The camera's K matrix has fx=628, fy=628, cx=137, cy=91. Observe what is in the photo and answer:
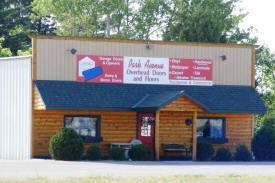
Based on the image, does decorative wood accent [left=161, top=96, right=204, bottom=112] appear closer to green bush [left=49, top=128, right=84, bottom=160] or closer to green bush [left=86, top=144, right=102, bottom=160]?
green bush [left=86, top=144, right=102, bottom=160]

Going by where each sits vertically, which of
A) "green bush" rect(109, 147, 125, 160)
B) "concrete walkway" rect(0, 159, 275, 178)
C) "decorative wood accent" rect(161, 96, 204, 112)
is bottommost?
"concrete walkway" rect(0, 159, 275, 178)

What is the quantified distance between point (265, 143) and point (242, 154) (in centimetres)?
134

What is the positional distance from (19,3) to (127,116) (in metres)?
29.7

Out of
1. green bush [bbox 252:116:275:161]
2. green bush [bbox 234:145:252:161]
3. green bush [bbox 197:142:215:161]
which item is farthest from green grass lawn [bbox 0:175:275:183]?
green bush [bbox 252:116:275:161]

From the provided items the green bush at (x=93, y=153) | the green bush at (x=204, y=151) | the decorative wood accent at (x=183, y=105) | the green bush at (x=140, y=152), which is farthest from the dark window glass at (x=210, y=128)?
the green bush at (x=93, y=153)

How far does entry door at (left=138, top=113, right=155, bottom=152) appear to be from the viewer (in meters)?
30.2

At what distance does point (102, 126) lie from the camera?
2945cm

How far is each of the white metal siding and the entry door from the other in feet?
17.5

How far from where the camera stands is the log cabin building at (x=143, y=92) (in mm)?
28484

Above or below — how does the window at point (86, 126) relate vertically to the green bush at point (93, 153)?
above

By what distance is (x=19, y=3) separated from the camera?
56250 millimetres

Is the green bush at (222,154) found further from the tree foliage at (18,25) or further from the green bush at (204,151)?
the tree foliage at (18,25)

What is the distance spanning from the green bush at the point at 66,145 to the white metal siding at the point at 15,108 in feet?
7.34

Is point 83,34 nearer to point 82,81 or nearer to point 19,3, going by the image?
point 19,3
